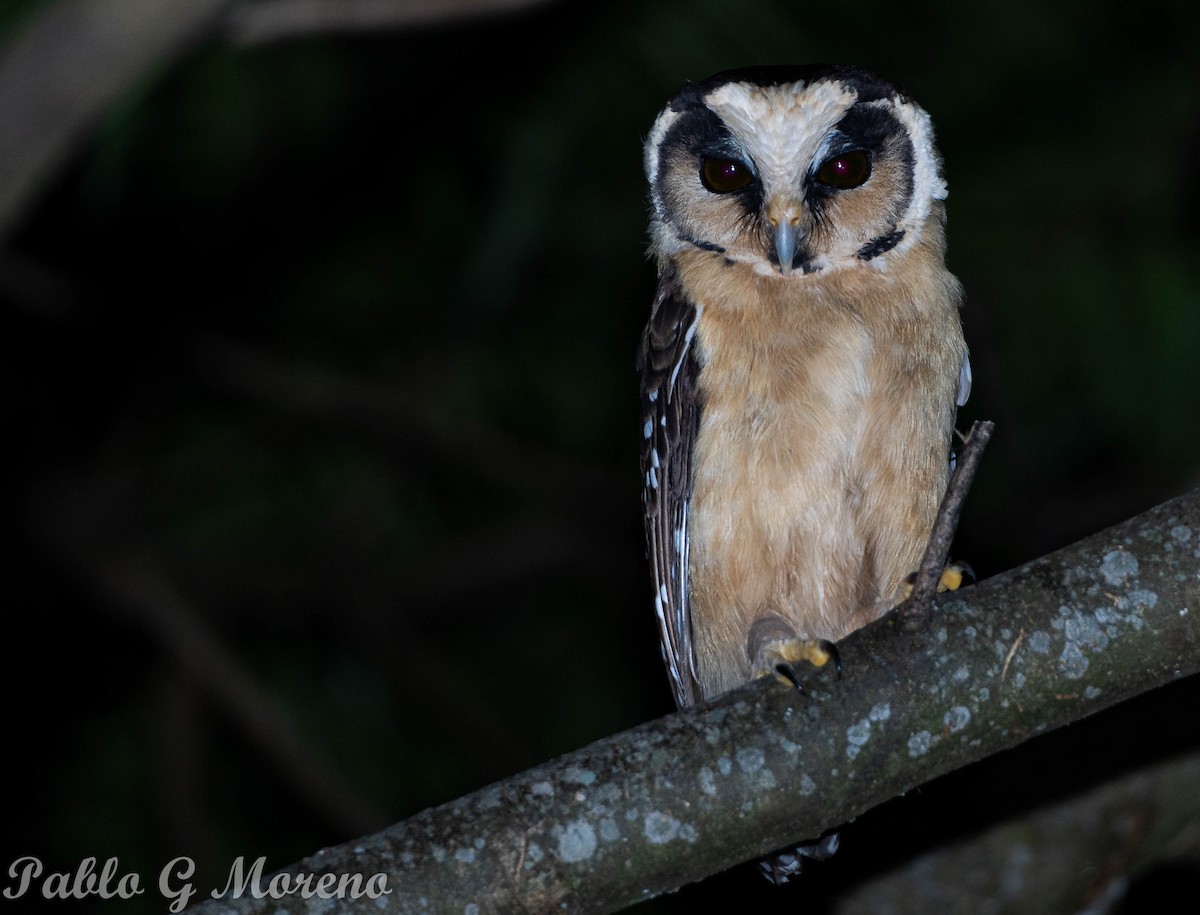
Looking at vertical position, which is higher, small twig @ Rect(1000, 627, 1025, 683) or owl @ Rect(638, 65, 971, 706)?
owl @ Rect(638, 65, 971, 706)

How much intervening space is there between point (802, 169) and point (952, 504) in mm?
1156

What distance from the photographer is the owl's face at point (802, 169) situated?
3182 mm

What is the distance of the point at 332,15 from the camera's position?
10.5 feet

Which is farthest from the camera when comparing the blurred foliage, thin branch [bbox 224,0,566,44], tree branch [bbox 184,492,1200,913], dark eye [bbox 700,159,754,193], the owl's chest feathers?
the blurred foliage

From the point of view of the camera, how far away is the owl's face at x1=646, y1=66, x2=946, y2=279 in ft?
10.4

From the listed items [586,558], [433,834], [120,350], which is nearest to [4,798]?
[120,350]

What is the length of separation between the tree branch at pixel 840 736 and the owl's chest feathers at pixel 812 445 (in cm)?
56

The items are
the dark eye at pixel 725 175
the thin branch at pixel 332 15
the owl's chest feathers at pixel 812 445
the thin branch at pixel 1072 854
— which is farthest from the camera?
the thin branch at pixel 1072 854

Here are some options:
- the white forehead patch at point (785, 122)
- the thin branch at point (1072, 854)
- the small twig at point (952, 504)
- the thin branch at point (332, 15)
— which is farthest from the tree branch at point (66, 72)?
the thin branch at point (1072, 854)

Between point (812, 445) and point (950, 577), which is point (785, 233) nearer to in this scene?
point (812, 445)

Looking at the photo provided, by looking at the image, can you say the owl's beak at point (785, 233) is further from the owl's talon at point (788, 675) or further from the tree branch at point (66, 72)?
the tree branch at point (66, 72)

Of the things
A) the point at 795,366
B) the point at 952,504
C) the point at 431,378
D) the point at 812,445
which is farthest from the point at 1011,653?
the point at 431,378

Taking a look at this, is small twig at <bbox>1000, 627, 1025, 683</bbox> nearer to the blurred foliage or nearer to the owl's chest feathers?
the owl's chest feathers

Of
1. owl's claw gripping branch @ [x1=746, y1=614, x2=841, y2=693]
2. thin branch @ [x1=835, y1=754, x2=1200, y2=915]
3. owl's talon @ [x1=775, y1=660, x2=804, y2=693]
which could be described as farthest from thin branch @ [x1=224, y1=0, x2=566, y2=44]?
thin branch @ [x1=835, y1=754, x2=1200, y2=915]
